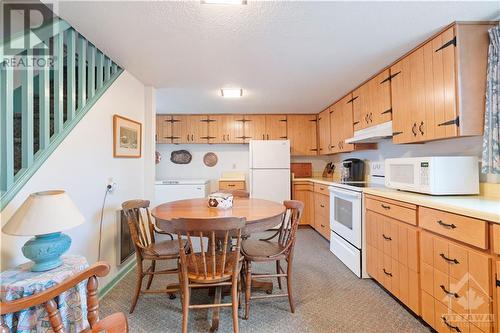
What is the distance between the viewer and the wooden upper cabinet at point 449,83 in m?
1.73

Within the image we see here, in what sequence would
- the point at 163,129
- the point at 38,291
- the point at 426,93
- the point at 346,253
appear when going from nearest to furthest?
the point at 38,291 → the point at 426,93 → the point at 346,253 → the point at 163,129

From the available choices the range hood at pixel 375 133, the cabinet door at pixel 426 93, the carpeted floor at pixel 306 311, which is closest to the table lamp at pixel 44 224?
the carpeted floor at pixel 306 311

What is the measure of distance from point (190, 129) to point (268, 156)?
1.70 m

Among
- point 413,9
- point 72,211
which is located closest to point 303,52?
point 413,9

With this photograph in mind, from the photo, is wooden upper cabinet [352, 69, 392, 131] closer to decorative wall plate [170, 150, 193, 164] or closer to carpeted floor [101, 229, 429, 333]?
carpeted floor [101, 229, 429, 333]

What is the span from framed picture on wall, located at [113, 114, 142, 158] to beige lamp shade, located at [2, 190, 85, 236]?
1209mm

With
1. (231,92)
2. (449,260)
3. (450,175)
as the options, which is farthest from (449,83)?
(231,92)

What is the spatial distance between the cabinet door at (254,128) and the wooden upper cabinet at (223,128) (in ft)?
0.40

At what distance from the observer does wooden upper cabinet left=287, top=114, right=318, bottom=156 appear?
4.73 metres

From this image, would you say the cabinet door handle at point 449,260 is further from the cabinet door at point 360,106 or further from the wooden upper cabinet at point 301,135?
the wooden upper cabinet at point 301,135

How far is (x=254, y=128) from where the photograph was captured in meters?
4.70

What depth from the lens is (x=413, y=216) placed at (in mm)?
1784

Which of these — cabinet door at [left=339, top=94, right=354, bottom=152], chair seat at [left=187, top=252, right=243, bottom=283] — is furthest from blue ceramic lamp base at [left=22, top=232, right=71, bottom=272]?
cabinet door at [left=339, top=94, right=354, bottom=152]

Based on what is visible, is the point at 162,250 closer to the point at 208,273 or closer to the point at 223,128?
the point at 208,273
